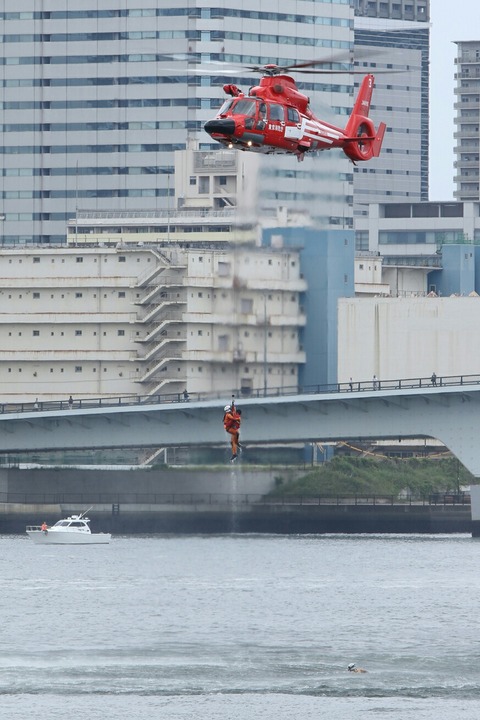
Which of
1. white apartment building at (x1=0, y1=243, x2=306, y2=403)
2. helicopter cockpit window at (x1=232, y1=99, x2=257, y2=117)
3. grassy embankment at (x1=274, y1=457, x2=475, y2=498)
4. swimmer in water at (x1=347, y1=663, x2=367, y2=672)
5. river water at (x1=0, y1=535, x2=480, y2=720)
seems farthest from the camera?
white apartment building at (x1=0, y1=243, x2=306, y2=403)

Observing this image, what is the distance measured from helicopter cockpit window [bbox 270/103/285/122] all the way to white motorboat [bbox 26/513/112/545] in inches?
3239

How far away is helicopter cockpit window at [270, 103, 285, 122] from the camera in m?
84.4

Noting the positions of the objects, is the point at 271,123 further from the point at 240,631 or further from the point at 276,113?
the point at 240,631

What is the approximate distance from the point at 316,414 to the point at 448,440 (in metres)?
9.88

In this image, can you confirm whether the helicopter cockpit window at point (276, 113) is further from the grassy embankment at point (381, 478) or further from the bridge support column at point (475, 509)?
the grassy embankment at point (381, 478)

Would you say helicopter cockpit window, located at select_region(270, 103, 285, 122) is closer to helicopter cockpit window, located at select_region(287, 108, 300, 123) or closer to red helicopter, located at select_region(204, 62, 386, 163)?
red helicopter, located at select_region(204, 62, 386, 163)

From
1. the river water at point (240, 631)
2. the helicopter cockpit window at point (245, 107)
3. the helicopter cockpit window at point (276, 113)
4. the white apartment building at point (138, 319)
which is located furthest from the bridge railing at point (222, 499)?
the helicopter cockpit window at point (276, 113)

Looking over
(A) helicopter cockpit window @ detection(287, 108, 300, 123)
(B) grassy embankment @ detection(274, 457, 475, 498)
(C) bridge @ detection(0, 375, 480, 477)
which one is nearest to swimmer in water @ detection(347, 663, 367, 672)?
(A) helicopter cockpit window @ detection(287, 108, 300, 123)

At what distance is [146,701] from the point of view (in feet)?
292

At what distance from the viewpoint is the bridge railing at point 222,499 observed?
17462 centimetres

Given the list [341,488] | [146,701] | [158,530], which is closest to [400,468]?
[341,488]

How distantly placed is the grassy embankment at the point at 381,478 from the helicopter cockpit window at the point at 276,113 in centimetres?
9316

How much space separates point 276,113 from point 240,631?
3401 cm

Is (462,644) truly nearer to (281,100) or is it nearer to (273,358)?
(281,100)
